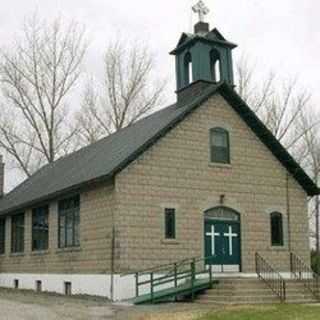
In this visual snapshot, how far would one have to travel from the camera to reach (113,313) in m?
18.7

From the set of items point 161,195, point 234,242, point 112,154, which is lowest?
point 234,242

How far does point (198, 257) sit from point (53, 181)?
9417 mm

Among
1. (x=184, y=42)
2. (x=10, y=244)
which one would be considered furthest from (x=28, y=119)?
(x=184, y=42)

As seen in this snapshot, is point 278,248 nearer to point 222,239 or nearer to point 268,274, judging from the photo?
point 268,274

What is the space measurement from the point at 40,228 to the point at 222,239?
8.91 meters

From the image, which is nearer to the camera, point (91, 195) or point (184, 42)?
point (91, 195)

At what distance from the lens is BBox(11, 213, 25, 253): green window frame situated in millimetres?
32909

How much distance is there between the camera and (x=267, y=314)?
16.8 metres

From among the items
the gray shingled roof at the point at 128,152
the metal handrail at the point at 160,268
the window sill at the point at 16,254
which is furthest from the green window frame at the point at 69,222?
the window sill at the point at 16,254

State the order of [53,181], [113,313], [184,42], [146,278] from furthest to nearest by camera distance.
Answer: [53,181], [184,42], [146,278], [113,313]

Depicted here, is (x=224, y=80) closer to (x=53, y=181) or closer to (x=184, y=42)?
(x=184, y=42)

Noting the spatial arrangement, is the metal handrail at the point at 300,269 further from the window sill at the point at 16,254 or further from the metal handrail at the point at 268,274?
the window sill at the point at 16,254

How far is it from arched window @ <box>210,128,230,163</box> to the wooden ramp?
5.44 m

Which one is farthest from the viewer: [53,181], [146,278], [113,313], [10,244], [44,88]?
[44,88]
